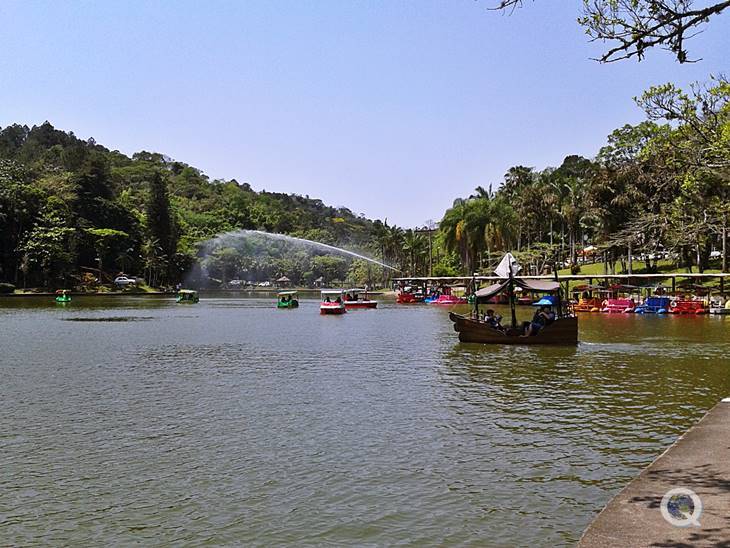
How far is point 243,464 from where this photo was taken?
45.9ft

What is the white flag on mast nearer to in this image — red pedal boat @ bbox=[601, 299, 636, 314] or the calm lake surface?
the calm lake surface

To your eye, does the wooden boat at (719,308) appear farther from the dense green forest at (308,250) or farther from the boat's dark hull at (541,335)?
the boat's dark hull at (541,335)

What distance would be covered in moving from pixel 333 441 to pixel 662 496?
7964 millimetres

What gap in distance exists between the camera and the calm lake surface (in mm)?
10742

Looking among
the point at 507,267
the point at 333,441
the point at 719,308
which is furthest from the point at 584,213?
the point at 333,441

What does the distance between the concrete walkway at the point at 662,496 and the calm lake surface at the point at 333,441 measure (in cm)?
112

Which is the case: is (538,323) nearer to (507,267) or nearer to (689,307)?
(507,267)

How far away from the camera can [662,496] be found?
374 inches

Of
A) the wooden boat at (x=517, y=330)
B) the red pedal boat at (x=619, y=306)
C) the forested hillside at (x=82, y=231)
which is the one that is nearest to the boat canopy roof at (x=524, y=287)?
the wooden boat at (x=517, y=330)

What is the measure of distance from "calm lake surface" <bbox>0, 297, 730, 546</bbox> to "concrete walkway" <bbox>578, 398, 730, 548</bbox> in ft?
3.68

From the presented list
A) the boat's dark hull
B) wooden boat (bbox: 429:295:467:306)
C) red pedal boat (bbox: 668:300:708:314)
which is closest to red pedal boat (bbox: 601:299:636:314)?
red pedal boat (bbox: 668:300:708:314)

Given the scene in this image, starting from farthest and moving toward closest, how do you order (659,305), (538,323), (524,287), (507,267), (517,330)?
(659,305), (507,267), (524,287), (538,323), (517,330)

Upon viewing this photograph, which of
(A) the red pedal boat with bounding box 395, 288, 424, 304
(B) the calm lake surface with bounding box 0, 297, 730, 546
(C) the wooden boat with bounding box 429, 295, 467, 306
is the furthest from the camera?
(A) the red pedal boat with bounding box 395, 288, 424, 304

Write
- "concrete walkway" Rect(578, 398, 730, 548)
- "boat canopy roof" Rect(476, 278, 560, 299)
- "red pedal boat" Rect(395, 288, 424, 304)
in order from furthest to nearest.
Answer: "red pedal boat" Rect(395, 288, 424, 304) → "boat canopy roof" Rect(476, 278, 560, 299) → "concrete walkway" Rect(578, 398, 730, 548)
